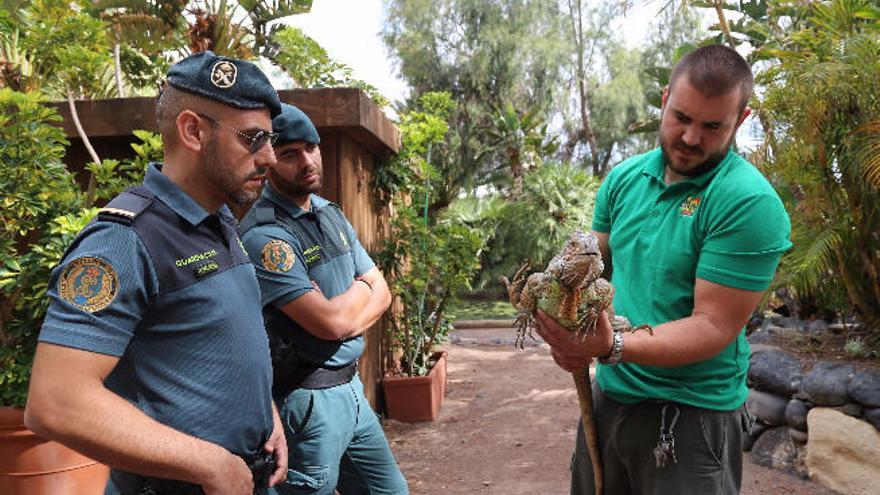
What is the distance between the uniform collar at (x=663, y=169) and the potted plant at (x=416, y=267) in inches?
173

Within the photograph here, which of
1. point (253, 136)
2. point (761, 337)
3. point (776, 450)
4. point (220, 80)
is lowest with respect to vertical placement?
point (776, 450)

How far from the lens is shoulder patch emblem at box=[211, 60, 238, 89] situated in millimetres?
1765

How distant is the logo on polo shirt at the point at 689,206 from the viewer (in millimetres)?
1996

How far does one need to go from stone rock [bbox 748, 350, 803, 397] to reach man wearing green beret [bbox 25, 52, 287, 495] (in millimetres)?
5070

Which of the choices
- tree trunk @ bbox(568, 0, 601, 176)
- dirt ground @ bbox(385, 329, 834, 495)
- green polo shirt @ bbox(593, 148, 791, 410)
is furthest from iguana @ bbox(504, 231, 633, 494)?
tree trunk @ bbox(568, 0, 601, 176)

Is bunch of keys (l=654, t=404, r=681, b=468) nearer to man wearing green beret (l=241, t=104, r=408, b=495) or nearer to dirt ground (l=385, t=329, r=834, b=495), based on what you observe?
man wearing green beret (l=241, t=104, r=408, b=495)

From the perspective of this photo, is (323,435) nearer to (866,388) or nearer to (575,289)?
(575,289)

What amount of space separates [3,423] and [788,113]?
20.5ft

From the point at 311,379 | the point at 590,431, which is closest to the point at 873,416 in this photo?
the point at 590,431

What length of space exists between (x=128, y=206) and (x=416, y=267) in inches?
202

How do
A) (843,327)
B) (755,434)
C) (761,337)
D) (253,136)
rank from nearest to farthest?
(253,136), (755,434), (843,327), (761,337)

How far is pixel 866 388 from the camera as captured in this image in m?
4.99

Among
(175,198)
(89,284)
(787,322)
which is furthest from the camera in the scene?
(787,322)

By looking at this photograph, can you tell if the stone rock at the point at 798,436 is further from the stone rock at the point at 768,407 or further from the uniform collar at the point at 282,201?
the uniform collar at the point at 282,201
